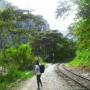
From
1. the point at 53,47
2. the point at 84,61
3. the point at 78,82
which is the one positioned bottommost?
the point at 84,61

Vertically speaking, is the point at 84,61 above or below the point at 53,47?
below

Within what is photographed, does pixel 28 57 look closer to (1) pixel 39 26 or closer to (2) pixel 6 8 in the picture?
(1) pixel 39 26

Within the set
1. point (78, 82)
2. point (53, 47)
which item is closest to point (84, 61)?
point (78, 82)

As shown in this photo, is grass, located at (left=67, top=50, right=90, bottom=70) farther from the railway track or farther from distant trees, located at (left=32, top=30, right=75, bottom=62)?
distant trees, located at (left=32, top=30, right=75, bottom=62)

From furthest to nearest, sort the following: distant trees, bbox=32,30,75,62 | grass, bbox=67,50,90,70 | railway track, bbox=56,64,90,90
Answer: distant trees, bbox=32,30,75,62 → grass, bbox=67,50,90,70 → railway track, bbox=56,64,90,90

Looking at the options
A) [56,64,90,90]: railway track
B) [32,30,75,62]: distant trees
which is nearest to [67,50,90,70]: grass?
[56,64,90,90]: railway track

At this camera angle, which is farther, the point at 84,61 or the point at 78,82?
the point at 84,61

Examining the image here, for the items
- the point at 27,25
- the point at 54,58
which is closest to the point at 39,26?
the point at 27,25

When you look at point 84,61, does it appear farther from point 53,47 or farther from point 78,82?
point 53,47

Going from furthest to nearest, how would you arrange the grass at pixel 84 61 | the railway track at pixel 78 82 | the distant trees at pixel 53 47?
the distant trees at pixel 53 47, the grass at pixel 84 61, the railway track at pixel 78 82

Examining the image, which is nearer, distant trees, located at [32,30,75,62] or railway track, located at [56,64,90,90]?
railway track, located at [56,64,90,90]

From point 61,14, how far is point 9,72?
7927 mm

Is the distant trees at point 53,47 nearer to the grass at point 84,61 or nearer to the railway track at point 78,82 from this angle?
the grass at point 84,61

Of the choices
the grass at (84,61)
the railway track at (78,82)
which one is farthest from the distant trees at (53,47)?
the railway track at (78,82)
